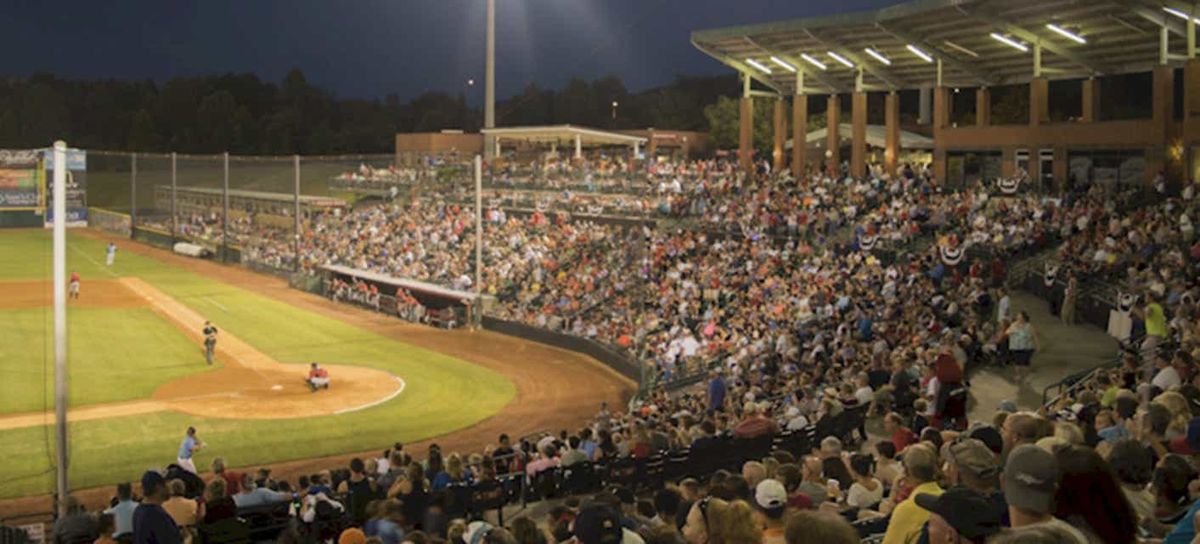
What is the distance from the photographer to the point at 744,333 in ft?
87.3

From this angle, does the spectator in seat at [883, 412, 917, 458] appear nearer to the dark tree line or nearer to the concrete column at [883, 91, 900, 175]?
the concrete column at [883, 91, 900, 175]

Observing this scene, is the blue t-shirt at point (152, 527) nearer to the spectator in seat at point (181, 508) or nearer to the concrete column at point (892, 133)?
the spectator in seat at point (181, 508)

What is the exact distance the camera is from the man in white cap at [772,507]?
590 centimetres

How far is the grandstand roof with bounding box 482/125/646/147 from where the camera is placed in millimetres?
53609

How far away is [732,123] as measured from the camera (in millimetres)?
77000

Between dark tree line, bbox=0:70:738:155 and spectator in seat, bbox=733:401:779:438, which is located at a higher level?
dark tree line, bbox=0:70:738:155

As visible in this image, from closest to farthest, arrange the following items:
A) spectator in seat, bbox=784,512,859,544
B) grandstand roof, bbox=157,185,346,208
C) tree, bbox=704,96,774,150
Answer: spectator in seat, bbox=784,512,859,544
grandstand roof, bbox=157,185,346,208
tree, bbox=704,96,774,150

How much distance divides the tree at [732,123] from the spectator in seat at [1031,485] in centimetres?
7071

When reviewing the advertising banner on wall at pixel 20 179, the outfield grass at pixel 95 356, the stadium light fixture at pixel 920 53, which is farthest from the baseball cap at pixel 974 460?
the advertising banner on wall at pixel 20 179

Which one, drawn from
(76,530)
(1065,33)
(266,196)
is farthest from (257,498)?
(266,196)

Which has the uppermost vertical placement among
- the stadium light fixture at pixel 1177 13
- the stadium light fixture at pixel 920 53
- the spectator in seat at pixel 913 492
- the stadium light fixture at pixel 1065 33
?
the stadium light fixture at pixel 920 53

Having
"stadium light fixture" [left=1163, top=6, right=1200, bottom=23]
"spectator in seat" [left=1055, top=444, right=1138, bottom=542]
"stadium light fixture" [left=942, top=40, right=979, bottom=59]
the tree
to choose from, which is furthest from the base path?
the tree

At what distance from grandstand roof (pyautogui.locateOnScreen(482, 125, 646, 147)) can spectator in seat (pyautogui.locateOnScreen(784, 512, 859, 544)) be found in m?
49.7

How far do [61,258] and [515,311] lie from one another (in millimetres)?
23973
